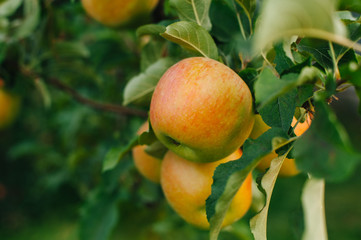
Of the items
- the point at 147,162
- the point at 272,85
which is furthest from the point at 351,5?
the point at 147,162

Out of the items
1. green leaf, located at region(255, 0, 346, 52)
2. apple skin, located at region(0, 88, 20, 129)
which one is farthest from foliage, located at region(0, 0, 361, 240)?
apple skin, located at region(0, 88, 20, 129)

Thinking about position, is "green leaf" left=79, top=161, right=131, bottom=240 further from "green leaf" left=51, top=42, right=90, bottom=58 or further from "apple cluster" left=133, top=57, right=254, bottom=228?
"apple cluster" left=133, top=57, right=254, bottom=228

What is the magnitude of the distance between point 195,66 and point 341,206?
3.39m

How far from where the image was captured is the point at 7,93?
151cm

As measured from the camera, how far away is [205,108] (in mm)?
557

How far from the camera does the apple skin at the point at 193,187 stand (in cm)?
69

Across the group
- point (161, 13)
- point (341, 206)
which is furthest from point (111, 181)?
point (341, 206)

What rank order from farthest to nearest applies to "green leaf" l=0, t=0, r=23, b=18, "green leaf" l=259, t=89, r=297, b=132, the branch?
1. the branch
2. "green leaf" l=0, t=0, r=23, b=18
3. "green leaf" l=259, t=89, r=297, b=132

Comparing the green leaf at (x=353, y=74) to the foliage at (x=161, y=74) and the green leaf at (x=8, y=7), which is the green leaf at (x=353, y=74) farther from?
the green leaf at (x=8, y=7)

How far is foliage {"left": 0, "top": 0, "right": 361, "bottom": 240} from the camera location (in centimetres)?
42

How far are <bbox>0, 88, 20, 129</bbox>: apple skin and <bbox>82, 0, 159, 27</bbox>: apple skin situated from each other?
29.1 inches

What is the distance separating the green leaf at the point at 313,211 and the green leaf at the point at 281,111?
13 cm

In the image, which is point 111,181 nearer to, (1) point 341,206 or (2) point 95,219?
(2) point 95,219

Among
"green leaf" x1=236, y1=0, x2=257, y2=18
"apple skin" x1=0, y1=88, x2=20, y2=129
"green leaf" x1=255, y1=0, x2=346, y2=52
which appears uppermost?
"green leaf" x1=255, y1=0, x2=346, y2=52
